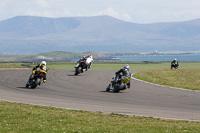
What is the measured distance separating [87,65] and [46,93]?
1878 cm

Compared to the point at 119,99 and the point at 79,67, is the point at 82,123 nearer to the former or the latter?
the point at 119,99

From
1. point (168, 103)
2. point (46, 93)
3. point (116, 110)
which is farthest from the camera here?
point (46, 93)

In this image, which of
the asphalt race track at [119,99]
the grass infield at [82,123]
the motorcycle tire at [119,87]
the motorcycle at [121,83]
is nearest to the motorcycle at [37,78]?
the asphalt race track at [119,99]

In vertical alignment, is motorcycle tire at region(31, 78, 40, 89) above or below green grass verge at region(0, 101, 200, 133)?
above

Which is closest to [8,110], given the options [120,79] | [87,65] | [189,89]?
[120,79]

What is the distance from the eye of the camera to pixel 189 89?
1244 inches

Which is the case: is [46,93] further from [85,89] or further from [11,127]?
[11,127]

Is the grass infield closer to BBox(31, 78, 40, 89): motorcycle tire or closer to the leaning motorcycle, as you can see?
BBox(31, 78, 40, 89): motorcycle tire

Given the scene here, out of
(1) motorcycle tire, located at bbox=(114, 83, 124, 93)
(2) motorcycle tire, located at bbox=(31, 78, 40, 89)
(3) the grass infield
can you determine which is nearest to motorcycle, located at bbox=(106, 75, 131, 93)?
(1) motorcycle tire, located at bbox=(114, 83, 124, 93)

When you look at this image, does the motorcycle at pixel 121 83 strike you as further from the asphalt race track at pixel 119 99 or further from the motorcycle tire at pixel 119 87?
the asphalt race track at pixel 119 99

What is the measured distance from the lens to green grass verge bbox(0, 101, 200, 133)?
46.4ft

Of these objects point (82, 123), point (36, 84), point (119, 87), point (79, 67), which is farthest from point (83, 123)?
point (79, 67)

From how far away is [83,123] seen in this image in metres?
15.9

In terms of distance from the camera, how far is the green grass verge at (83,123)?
14155 mm
